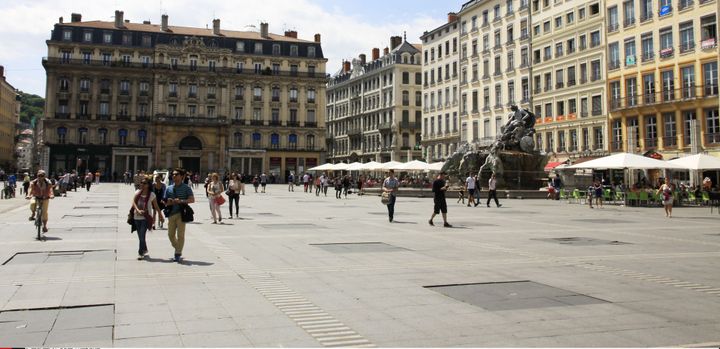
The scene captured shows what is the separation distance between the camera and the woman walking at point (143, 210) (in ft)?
31.5

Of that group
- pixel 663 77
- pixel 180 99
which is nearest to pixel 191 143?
pixel 180 99

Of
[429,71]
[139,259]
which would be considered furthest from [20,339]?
[429,71]

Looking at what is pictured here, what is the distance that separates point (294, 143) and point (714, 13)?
2171 inches

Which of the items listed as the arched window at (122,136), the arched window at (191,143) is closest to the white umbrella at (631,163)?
the arched window at (191,143)

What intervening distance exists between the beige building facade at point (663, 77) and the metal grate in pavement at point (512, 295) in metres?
36.0

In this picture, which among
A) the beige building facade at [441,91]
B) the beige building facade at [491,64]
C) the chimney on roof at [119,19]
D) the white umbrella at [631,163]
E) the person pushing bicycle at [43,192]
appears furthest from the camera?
the chimney on roof at [119,19]

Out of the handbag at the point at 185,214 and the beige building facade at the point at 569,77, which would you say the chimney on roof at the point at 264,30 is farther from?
the handbag at the point at 185,214

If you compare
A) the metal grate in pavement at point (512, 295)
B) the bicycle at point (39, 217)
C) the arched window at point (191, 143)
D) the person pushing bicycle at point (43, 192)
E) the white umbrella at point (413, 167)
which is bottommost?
the metal grate in pavement at point (512, 295)

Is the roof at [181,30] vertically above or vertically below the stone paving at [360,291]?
above

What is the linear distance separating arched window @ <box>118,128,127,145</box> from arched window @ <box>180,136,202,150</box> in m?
7.33

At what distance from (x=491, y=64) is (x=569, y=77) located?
39.4 feet

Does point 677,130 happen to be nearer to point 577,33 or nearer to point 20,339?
point 577,33

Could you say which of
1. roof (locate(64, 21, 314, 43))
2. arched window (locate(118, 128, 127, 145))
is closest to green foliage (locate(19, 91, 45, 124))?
roof (locate(64, 21, 314, 43))

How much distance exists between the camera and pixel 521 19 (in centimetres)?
5728
